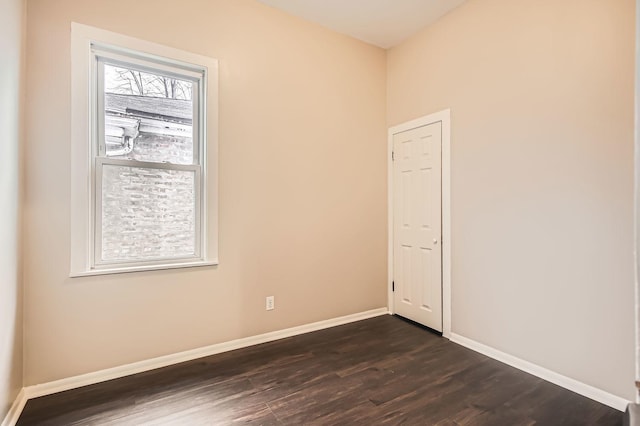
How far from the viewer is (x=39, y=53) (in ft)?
6.72

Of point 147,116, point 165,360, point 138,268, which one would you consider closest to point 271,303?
point 165,360

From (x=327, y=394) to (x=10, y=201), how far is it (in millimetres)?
2197

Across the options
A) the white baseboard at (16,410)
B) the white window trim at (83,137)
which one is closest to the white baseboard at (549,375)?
the white window trim at (83,137)

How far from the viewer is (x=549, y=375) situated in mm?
2232

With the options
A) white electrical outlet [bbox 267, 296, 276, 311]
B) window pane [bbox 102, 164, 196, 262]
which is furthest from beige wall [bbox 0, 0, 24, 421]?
white electrical outlet [bbox 267, 296, 276, 311]

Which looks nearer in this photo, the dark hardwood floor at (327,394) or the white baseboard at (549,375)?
the dark hardwood floor at (327,394)

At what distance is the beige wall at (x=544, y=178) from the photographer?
1938 millimetres

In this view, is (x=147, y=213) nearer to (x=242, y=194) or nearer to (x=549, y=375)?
(x=242, y=194)

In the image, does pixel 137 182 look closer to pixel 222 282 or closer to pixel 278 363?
pixel 222 282

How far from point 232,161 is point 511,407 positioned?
8.63ft

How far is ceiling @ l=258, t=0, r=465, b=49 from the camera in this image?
2832 mm

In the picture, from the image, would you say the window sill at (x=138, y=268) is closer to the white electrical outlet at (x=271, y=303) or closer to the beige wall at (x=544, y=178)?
the white electrical outlet at (x=271, y=303)

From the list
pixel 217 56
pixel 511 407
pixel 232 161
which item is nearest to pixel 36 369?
pixel 232 161

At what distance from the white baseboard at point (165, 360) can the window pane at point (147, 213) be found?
0.78 metres
